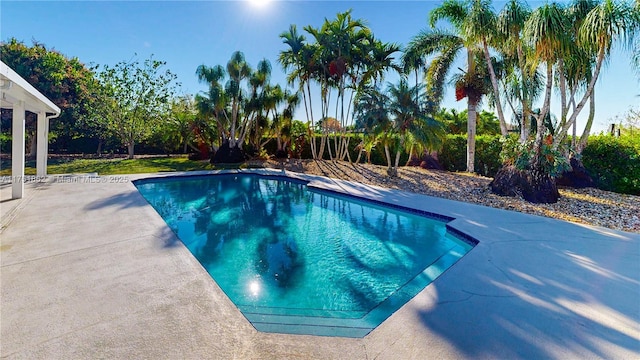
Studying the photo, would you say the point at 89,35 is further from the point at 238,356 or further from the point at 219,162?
the point at 238,356

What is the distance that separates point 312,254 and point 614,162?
1097 cm

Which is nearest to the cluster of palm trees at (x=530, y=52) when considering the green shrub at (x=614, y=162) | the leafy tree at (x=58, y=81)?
the green shrub at (x=614, y=162)

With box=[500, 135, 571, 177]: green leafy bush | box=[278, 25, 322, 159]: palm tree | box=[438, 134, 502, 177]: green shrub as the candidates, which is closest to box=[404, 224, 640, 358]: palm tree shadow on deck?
box=[500, 135, 571, 177]: green leafy bush

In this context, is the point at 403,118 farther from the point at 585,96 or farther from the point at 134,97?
the point at 134,97

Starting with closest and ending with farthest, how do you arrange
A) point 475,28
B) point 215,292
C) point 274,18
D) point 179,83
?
1. point 215,292
2. point 475,28
3. point 274,18
4. point 179,83

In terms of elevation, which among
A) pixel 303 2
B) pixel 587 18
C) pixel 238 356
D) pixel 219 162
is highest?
pixel 303 2

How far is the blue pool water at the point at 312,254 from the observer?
3672 mm

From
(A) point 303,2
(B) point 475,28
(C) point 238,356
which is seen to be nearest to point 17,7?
(A) point 303,2

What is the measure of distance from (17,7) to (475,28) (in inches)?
659

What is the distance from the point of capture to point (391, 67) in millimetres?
16016

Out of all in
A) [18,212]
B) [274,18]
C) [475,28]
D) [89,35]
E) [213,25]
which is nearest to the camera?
[18,212]

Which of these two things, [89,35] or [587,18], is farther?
[89,35]

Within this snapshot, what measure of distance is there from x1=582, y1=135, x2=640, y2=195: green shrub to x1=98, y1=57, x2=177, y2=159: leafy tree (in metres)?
24.0

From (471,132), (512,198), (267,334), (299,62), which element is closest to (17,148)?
(267,334)
